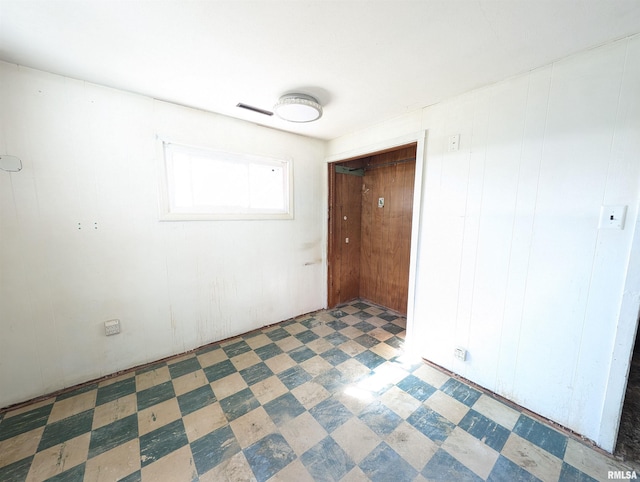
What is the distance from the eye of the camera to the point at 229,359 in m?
2.21

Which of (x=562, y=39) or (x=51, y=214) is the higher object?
(x=562, y=39)

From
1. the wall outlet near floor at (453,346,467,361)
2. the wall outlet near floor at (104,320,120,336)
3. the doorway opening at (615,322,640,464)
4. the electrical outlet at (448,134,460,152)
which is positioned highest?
the electrical outlet at (448,134,460,152)

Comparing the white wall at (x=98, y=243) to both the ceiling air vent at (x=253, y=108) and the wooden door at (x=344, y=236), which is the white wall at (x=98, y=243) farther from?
the wooden door at (x=344, y=236)

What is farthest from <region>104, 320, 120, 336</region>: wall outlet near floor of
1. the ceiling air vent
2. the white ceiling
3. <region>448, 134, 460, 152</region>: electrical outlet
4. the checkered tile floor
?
<region>448, 134, 460, 152</region>: electrical outlet

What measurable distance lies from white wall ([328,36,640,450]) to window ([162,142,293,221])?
5.40ft

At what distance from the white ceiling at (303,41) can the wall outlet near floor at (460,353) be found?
2043 mm

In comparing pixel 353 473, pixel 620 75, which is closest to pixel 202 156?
pixel 353 473

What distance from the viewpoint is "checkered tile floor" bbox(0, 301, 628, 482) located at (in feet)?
4.09

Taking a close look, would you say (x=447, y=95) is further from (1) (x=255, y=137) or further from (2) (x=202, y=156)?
(2) (x=202, y=156)

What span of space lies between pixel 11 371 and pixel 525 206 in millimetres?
3680

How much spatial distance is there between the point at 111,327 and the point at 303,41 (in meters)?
2.50

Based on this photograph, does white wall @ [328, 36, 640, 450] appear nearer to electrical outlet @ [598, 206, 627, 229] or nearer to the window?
electrical outlet @ [598, 206, 627, 229]

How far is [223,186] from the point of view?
7.99ft

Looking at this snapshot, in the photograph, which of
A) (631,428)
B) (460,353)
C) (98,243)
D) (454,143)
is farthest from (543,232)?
(98,243)
